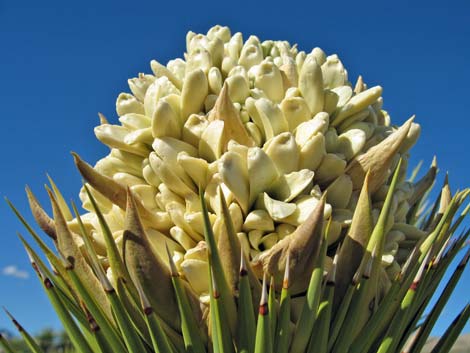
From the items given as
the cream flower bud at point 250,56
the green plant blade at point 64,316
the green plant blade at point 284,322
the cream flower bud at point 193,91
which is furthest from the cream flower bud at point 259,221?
the cream flower bud at point 250,56

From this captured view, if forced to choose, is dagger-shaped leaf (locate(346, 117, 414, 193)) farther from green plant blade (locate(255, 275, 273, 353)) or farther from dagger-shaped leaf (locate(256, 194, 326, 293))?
green plant blade (locate(255, 275, 273, 353))

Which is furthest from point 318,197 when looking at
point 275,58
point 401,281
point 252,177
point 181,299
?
point 275,58

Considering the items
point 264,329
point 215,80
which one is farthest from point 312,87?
point 264,329

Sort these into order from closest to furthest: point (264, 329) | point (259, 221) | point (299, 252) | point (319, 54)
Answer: point (264, 329), point (299, 252), point (259, 221), point (319, 54)

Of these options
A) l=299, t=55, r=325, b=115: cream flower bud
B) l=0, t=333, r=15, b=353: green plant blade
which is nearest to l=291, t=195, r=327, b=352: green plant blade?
l=299, t=55, r=325, b=115: cream flower bud

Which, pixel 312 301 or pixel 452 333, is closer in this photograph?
pixel 312 301

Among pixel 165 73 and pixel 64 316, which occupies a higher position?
pixel 165 73

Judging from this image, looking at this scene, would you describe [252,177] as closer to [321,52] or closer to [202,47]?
[202,47]

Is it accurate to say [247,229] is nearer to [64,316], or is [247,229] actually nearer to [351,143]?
[351,143]

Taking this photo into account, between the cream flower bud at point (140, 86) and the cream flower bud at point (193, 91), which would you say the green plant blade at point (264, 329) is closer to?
the cream flower bud at point (193, 91)
